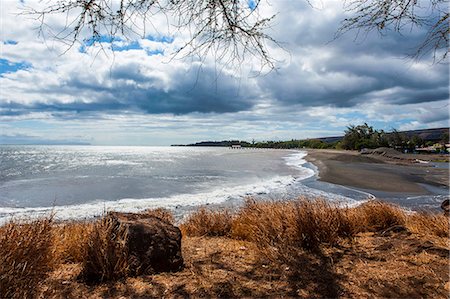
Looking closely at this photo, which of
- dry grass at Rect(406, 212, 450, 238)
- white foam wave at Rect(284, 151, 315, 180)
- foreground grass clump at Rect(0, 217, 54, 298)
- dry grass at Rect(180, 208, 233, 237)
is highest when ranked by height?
foreground grass clump at Rect(0, 217, 54, 298)

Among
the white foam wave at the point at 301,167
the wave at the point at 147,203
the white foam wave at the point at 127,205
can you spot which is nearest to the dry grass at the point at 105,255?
the wave at the point at 147,203

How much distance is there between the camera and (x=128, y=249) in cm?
361

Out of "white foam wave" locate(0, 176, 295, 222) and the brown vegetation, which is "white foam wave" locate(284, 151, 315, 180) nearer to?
"white foam wave" locate(0, 176, 295, 222)

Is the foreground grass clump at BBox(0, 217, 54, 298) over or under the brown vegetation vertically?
over

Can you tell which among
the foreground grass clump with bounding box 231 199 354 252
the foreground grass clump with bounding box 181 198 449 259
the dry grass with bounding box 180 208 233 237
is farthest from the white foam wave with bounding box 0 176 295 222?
the foreground grass clump with bounding box 231 199 354 252

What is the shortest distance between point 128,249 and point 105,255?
277 millimetres

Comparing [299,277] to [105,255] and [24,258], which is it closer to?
[105,255]

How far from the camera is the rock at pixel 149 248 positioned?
142 inches

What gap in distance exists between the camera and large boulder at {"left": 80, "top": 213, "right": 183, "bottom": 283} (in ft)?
11.2

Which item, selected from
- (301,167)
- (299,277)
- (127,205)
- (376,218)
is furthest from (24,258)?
(301,167)

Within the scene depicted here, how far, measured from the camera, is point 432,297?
2.82 metres

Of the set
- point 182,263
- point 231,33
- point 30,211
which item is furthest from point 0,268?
point 30,211

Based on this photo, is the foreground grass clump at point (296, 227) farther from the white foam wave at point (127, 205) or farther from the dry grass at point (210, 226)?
the white foam wave at point (127, 205)

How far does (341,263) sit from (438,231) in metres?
2.65
